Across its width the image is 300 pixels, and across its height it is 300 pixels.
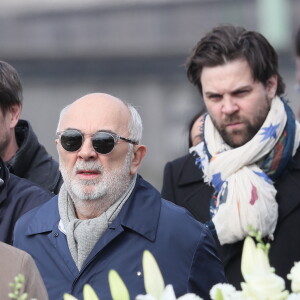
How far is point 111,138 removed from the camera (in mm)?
4910

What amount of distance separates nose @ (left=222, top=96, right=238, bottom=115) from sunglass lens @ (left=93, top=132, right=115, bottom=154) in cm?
109

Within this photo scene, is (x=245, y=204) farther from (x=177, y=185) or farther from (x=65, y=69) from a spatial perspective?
(x=65, y=69)

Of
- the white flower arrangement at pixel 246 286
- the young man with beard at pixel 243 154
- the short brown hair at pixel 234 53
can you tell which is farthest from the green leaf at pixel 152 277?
the short brown hair at pixel 234 53

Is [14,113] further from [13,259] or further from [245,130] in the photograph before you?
[13,259]

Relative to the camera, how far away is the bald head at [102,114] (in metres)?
4.96

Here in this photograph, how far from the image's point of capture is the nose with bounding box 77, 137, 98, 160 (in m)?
4.86

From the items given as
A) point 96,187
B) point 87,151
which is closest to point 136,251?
point 96,187

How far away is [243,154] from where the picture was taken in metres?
5.98

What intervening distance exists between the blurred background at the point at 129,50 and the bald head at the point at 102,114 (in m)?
17.4

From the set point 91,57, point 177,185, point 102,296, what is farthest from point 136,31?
point 102,296

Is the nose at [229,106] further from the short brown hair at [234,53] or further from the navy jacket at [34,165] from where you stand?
the navy jacket at [34,165]

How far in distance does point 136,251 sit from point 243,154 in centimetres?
129

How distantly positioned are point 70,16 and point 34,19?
1.00 metres

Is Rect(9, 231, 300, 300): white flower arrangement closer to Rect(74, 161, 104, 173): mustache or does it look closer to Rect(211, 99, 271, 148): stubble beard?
Rect(74, 161, 104, 173): mustache
